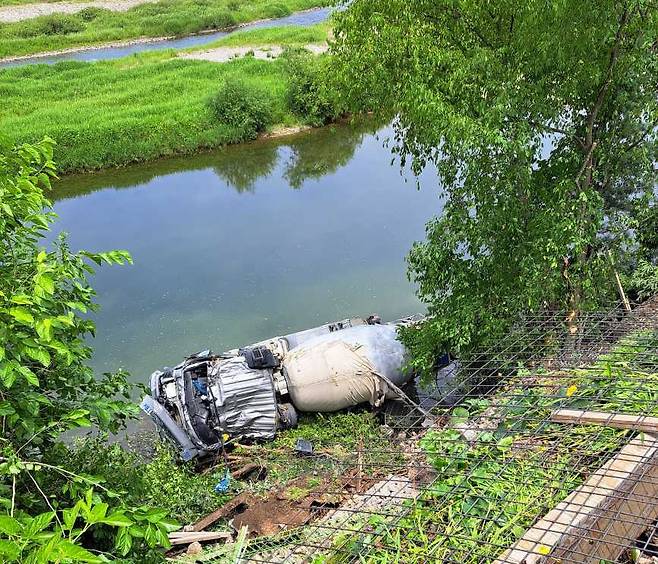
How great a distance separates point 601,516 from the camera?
248cm

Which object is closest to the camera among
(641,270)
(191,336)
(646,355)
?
(646,355)

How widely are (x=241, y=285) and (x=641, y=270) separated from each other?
658 centimetres

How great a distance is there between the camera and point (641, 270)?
5.88 m

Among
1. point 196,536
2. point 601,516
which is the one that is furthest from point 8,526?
point 196,536

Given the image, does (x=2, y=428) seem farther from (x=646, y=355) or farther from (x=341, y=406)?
(x=341, y=406)

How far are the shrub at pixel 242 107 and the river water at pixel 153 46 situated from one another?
1317 cm

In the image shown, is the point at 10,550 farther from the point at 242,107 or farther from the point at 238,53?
the point at 238,53

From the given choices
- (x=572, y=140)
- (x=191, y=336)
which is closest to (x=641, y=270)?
(x=572, y=140)

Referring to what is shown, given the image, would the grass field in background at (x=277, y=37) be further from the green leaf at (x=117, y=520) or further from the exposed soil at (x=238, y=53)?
the green leaf at (x=117, y=520)

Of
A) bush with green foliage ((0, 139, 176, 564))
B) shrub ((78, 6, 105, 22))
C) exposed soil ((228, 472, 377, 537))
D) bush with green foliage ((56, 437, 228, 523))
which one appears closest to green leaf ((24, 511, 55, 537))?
bush with green foliage ((0, 139, 176, 564))

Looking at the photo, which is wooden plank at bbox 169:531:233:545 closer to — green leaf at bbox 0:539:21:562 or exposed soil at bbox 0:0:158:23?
green leaf at bbox 0:539:21:562

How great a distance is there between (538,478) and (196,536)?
299 cm

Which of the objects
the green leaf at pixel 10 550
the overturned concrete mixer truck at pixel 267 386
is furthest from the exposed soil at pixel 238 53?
the green leaf at pixel 10 550

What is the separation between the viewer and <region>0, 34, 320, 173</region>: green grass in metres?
15.7
